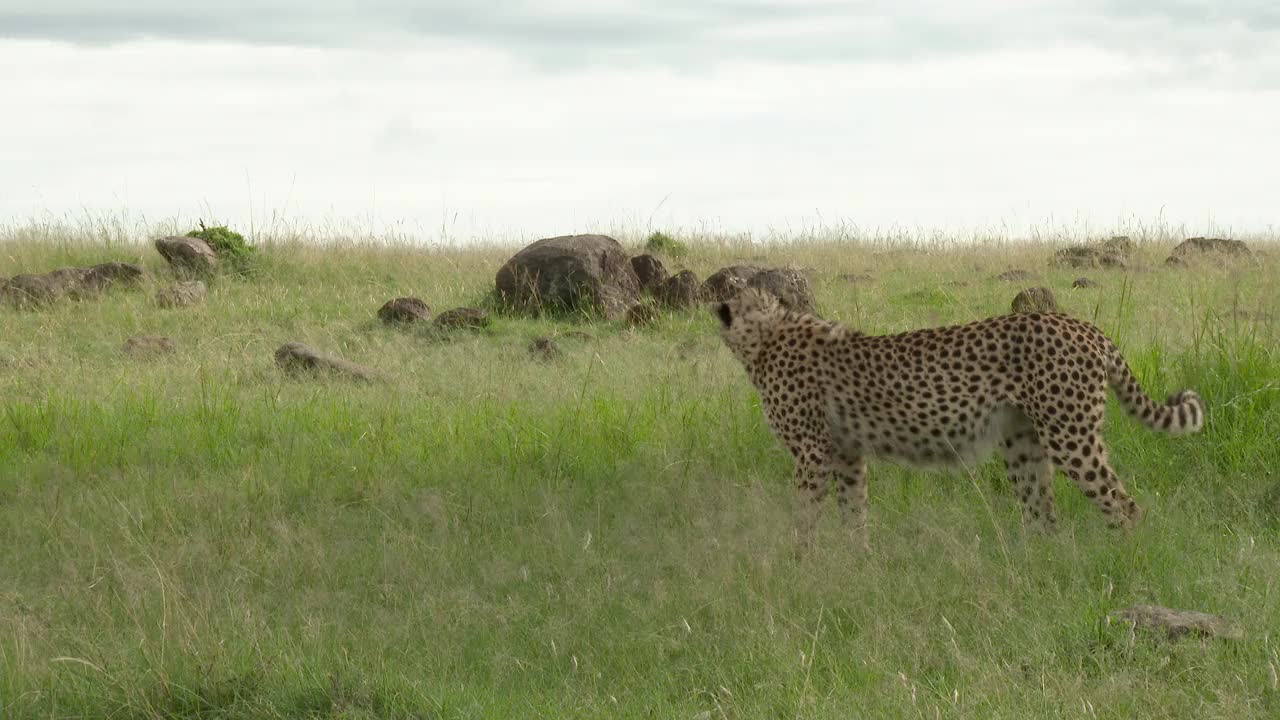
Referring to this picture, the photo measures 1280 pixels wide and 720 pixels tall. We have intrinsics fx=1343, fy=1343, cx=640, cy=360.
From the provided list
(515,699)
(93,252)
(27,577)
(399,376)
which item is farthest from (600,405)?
(93,252)

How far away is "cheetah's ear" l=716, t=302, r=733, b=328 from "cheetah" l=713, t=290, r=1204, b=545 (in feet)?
0.60

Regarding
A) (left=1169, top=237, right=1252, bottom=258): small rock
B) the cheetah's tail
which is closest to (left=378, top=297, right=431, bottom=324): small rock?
the cheetah's tail

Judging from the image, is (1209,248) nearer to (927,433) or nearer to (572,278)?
(572,278)

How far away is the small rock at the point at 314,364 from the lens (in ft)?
32.4

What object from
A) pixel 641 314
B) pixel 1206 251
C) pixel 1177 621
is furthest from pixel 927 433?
pixel 1206 251

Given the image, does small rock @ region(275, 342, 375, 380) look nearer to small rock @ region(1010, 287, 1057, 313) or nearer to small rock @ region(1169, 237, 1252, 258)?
small rock @ region(1010, 287, 1057, 313)

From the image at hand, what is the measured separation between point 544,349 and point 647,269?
300cm

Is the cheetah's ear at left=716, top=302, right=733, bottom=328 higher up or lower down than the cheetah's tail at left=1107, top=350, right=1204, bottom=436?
higher up

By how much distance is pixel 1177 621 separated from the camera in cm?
459

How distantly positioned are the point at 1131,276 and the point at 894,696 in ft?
38.2

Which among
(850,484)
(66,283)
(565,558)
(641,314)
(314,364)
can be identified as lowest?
(565,558)

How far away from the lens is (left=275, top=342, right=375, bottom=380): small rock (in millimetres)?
9883

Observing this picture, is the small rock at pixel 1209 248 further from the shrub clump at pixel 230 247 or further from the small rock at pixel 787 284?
the shrub clump at pixel 230 247

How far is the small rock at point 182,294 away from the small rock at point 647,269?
14.7 ft
